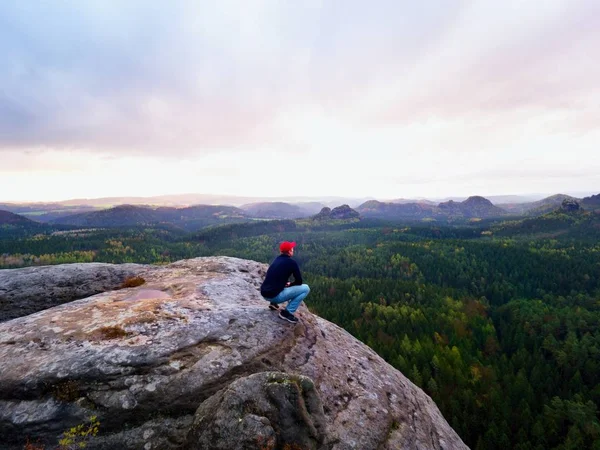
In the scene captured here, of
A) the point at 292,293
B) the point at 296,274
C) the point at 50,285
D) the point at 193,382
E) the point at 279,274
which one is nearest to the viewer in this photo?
the point at 193,382

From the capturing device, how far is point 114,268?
25.0 meters

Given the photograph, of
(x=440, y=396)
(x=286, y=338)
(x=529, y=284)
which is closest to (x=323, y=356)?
(x=286, y=338)

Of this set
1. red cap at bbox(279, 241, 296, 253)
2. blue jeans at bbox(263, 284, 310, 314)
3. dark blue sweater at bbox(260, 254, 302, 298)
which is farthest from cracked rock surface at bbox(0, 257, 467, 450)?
red cap at bbox(279, 241, 296, 253)

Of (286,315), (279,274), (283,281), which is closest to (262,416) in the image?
(283,281)

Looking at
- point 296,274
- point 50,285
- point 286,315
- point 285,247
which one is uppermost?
point 285,247

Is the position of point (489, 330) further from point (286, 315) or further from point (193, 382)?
point (193, 382)

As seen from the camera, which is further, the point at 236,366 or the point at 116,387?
the point at 236,366

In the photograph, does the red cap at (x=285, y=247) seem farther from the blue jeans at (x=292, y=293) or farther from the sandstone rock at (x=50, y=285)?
the sandstone rock at (x=50, y=285)

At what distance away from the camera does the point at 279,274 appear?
16125 millimetres

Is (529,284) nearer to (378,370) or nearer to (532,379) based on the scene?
(532,379)

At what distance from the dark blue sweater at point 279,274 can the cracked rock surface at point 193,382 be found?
2303 mm

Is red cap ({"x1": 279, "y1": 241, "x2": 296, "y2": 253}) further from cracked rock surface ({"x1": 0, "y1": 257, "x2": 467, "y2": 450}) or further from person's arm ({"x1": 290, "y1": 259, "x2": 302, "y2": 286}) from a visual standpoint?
cracked rock surface ({"x1": 0, "y1": 257, "x2": 467, "y2": 450})

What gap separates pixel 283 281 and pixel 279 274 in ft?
1.69

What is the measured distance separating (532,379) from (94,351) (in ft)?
300
